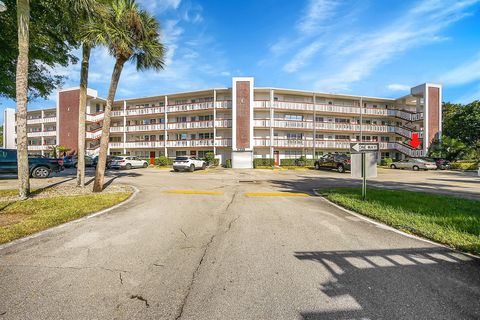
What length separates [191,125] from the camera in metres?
36.1

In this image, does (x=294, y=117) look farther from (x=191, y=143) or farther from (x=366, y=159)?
(x=366, y=159)

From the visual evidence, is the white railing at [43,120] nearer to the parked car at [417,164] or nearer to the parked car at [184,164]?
the parked car at [184,164]

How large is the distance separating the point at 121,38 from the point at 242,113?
23.4 metres

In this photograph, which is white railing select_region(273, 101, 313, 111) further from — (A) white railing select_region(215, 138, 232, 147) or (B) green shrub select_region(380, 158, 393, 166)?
(B) green shrub select_region(380, 158, 393, 166)

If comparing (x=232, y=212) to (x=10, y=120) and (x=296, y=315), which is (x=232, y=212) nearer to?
(x=296, y=315)

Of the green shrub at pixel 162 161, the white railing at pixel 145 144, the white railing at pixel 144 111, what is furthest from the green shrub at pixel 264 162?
the white railing at pixel 144 111

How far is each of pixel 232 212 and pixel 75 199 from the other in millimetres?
6104

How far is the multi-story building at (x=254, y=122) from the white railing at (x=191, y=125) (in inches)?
5.9

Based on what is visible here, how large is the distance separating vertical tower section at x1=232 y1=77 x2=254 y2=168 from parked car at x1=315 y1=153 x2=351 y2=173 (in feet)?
32.9

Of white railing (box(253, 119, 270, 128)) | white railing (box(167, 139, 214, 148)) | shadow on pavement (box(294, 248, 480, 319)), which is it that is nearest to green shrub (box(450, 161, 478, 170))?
white railing (box(253, 119, 270, 128))

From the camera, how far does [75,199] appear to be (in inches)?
337

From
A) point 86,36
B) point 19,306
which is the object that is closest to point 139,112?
point 86,36

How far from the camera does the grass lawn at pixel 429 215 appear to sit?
15.6 ft

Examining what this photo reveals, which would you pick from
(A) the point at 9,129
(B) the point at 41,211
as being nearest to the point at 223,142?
(B) the point at 41,211
